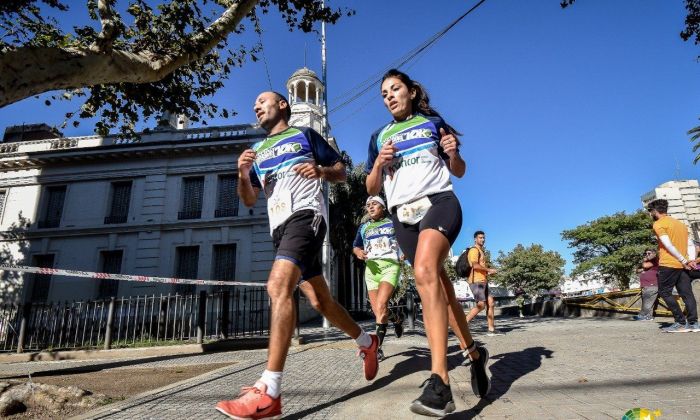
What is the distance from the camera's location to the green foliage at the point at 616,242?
160ft

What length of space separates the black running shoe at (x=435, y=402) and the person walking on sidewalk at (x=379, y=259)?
10.9ft

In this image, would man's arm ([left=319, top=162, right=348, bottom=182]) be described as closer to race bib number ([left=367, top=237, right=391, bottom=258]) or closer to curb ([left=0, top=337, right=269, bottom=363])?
race bib number ([left=367, top=237, right=391, bottom=258])

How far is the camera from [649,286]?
31.4 ft

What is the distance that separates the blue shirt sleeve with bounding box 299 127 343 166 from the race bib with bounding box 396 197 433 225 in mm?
761

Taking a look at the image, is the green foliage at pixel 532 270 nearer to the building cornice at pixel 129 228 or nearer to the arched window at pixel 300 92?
the arched window at pixel 300 92

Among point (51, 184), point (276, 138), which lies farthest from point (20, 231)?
point (276, 138)


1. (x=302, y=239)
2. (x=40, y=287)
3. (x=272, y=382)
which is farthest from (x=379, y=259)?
(x=40, y=287)

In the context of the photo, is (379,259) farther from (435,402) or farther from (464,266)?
(435,402)

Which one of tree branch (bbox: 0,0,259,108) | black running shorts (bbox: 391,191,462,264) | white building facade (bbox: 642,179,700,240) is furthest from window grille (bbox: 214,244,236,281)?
white building facade (bbox: 642,179,700,240)

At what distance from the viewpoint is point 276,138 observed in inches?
123

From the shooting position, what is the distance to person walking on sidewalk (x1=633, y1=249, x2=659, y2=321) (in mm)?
9359

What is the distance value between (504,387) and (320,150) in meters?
2.19

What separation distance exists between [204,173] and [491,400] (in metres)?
20.1

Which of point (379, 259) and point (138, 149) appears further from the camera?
point (138, 149)
